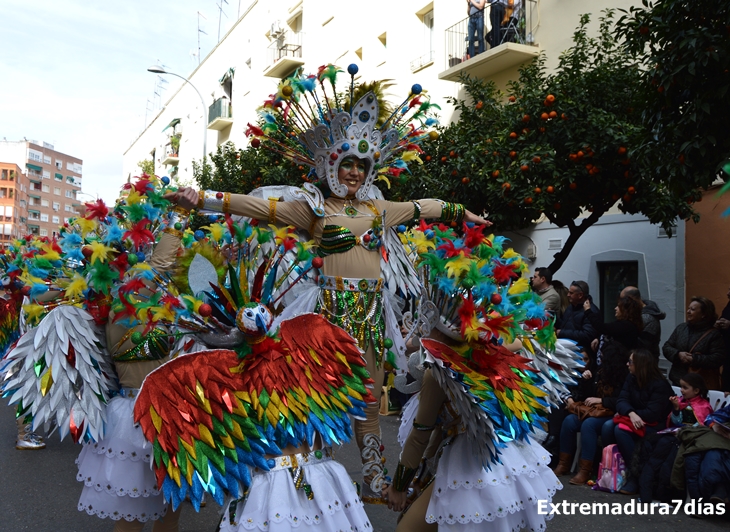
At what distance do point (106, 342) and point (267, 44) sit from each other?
2542 cm

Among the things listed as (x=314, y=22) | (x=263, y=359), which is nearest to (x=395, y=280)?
(x=263, y=359)

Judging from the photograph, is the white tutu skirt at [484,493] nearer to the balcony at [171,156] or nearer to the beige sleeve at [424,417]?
the beige sleeve at [424,417]

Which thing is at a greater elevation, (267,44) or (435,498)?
(267,44)

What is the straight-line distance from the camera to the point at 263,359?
2551 millimetres

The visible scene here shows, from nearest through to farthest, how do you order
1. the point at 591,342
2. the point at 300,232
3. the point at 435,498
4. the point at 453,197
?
the point at 435,498
the point at 300,232
the point at 591,342
the point at 453,197

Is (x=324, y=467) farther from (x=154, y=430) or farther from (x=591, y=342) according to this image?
(x=591, y=342)

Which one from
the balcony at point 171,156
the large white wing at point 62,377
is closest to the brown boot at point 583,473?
the large white wing at point 62,377

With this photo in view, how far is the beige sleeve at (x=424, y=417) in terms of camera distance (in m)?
3.03

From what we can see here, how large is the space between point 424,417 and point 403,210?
6.38ft

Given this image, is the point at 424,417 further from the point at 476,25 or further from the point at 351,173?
the point at 476,25

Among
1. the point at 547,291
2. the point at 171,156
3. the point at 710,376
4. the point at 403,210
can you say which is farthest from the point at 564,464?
the point at 171,156

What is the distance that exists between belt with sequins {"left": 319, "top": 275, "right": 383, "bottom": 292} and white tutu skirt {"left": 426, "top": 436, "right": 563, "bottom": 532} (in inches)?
58.5

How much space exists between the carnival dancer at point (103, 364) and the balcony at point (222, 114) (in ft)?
89.2

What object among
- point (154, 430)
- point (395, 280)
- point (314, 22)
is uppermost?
point (314, 22)
